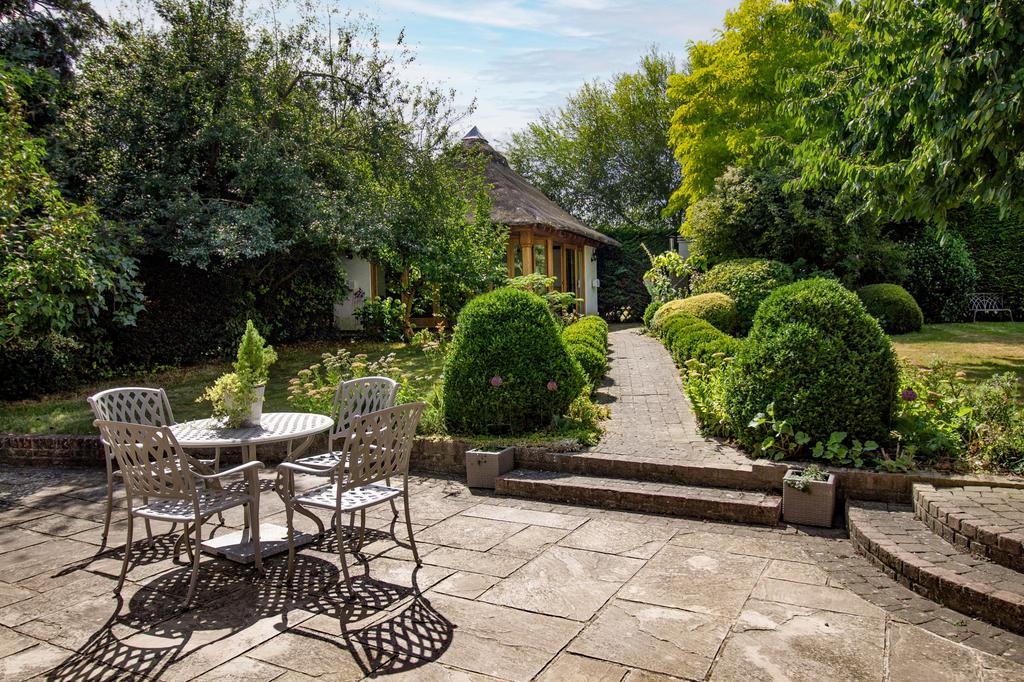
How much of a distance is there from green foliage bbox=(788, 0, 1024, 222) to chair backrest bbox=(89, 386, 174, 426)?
6124 mm

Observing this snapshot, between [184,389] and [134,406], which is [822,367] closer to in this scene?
[134,406]

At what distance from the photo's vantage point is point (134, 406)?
4.72m

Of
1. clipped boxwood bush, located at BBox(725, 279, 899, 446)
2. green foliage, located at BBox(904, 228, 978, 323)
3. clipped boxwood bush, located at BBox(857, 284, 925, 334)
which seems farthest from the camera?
green foliage, located at BBox(904, 228, 978, 323)

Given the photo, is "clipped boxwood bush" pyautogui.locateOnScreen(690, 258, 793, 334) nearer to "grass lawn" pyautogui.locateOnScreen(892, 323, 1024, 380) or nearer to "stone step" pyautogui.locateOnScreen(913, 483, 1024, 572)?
"grass lawn" pyautogui.locateOnScreen(892, 323, 1024, 380)

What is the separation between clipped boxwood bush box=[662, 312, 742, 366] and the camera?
827 centimetres

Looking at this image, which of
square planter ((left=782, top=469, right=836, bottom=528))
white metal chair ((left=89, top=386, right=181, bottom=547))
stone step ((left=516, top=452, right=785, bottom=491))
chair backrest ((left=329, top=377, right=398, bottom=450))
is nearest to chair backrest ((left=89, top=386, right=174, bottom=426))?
white metal chair ((left=89, top=386, right=181, bottom=547))

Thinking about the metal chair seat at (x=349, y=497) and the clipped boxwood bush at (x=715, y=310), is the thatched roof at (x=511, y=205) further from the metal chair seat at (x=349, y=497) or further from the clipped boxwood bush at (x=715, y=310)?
the metal chair seat at (x=349, y=497)

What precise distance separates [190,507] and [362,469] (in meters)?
1.01

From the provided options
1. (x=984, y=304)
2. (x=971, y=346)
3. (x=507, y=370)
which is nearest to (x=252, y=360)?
(x=507, y=370)

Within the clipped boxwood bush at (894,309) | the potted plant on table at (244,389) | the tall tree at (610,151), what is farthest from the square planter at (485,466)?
the tall tree at (610,151)

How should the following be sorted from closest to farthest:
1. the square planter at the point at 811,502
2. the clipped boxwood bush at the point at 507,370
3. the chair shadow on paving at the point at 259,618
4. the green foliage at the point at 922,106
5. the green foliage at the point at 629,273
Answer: the chair shadow on paving at the point at 259,618
the square planter at the point at 811,502
the green foliage at the point at 922,106
the clipped boxwood bush at the point at 507,370
the green foliage at the point at 629,273

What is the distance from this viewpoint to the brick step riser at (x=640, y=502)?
15.0 ft

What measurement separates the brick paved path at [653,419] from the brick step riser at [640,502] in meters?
0.51

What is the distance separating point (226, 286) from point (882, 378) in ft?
37.8
